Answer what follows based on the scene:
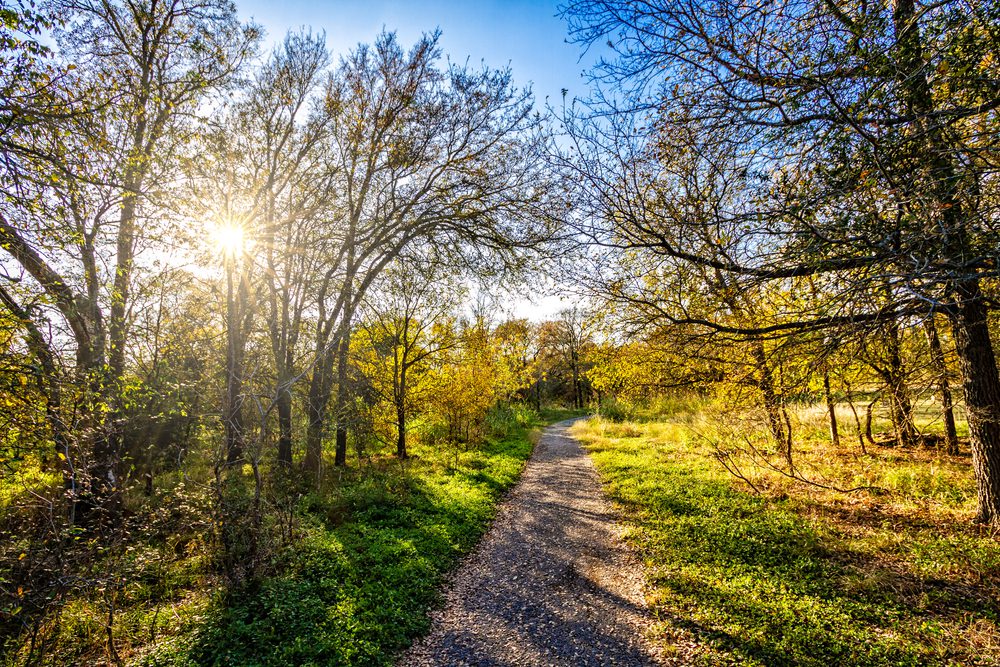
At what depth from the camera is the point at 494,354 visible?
2091 cm

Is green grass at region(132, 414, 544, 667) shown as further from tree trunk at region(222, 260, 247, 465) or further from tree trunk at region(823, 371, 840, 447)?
tree trunk at region(823, 371, 840, 447)

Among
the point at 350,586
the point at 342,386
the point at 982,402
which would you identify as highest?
the point at 342,386

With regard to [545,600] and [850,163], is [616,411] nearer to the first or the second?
[545,600]

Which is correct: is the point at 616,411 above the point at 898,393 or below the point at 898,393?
below

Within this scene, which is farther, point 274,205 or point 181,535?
point 274,205

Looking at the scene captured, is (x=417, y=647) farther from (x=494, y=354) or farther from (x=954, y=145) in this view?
(x=494, y=354)

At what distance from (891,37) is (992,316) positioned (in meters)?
3.93

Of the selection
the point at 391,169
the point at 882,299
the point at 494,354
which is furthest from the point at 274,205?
the point at 882,299

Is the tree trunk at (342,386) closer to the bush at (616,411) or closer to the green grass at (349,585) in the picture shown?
the green grass at (349,585)

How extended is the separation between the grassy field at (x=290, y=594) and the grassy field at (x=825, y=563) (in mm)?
3372

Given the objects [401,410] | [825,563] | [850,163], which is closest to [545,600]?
[825,563]

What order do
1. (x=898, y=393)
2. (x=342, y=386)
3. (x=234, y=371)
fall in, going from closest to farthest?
(x=898, y=393) < (x=234, y=371) < (x=342, y=386)

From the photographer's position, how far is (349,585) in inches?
207

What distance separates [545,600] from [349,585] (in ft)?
9.16
